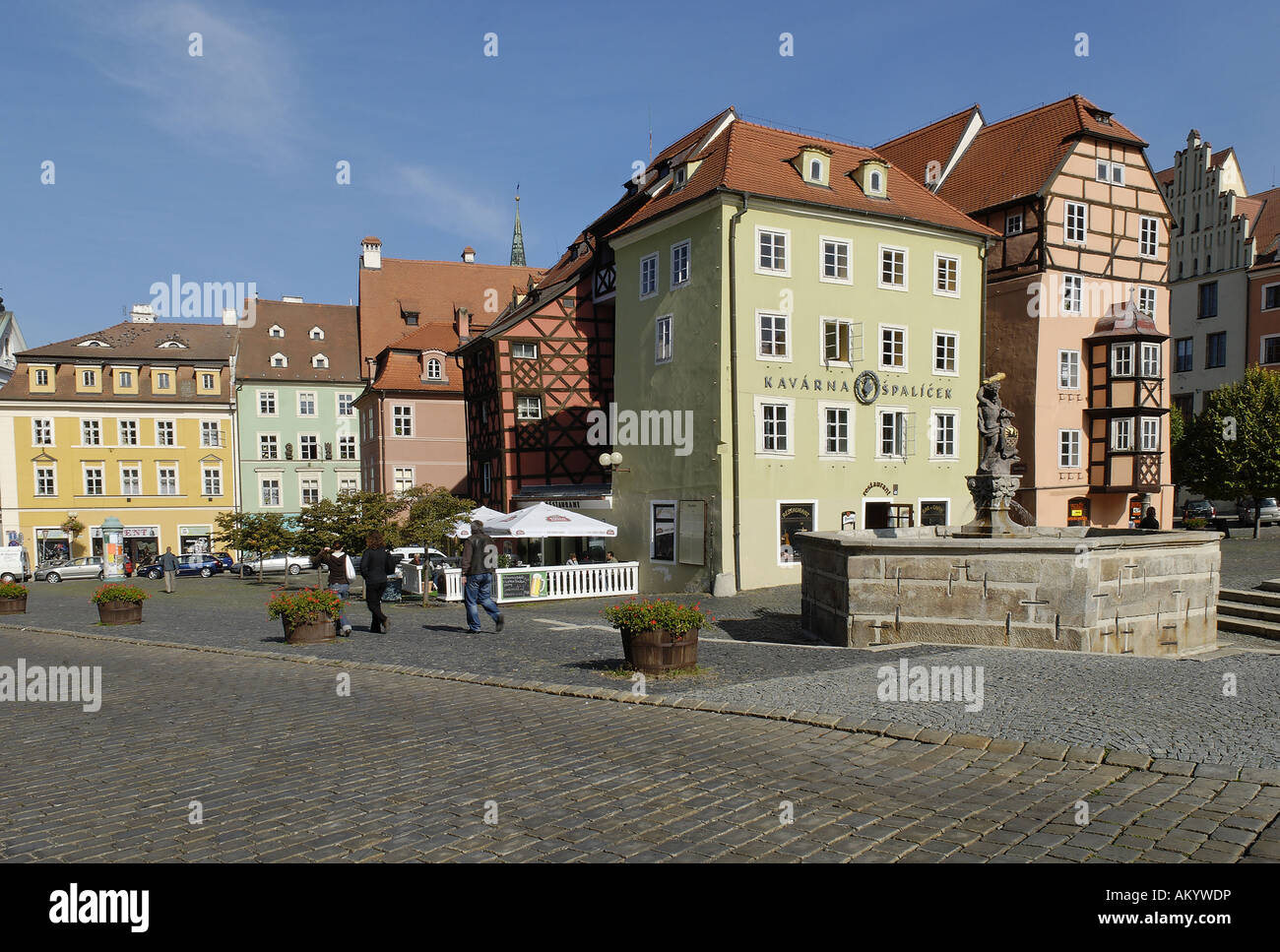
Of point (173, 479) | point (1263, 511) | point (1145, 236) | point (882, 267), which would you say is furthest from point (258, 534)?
point (1263, 511)

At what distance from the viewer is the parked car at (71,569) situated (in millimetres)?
43447

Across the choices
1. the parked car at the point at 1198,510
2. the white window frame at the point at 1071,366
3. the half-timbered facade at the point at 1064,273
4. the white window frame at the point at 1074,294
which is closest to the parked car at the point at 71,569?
the half-timbered facade at the point at 1064,273

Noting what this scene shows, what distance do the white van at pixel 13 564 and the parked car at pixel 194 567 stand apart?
194 inches

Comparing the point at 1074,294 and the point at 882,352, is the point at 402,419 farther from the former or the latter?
the point at 1074,294

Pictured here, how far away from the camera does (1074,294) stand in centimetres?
3194

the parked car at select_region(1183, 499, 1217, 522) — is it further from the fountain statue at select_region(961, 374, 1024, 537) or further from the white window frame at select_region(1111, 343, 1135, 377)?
the fountain statue at select_region(961, 374, 1024, 537)

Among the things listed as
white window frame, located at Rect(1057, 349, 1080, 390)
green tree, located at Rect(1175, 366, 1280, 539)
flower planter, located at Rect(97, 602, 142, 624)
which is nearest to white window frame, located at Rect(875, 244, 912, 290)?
white window frame, located at Rect(1057, 349, 1080, 390)

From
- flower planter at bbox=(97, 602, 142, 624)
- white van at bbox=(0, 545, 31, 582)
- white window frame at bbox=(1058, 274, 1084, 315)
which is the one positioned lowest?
white van at bbox=(0, 545, 31, 582)

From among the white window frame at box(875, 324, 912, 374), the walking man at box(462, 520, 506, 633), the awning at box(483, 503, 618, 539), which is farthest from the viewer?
the white window frame at box(875, 324, 912, 374)

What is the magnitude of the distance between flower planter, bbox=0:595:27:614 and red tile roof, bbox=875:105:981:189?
108 ft

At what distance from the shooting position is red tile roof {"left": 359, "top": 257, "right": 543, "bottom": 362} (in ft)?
186

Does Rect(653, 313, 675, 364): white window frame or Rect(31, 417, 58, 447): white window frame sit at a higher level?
Rect(653, 313, 675, 364): white window frame

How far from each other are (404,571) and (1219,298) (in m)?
45.3

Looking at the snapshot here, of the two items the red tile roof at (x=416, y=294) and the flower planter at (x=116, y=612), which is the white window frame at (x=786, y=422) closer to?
the flower planter at (x=116, y=612)
